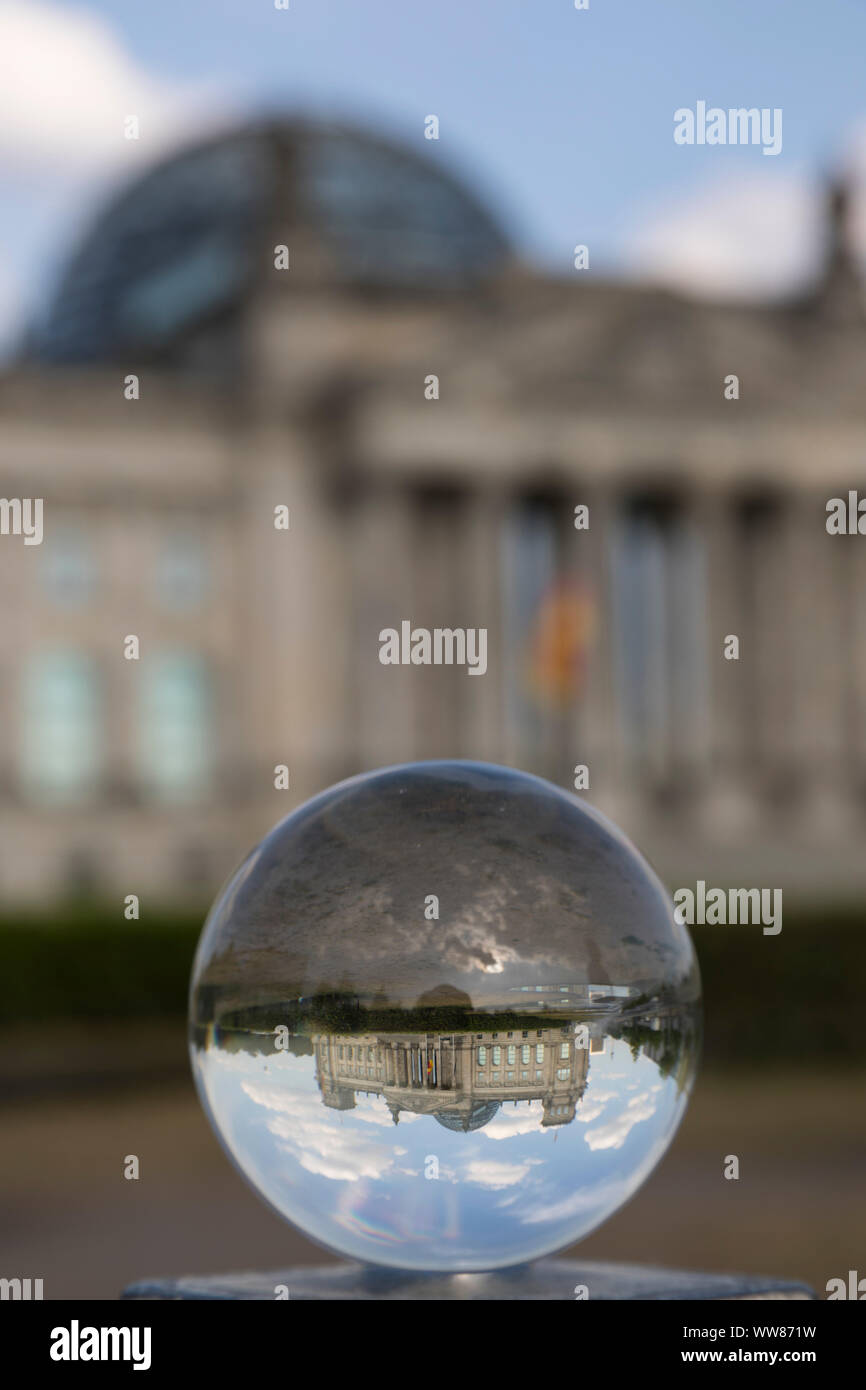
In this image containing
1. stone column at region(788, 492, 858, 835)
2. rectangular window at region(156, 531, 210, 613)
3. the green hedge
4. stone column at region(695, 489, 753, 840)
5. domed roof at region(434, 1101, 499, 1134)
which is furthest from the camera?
rectangular window at region(156, 531, 210, 613)

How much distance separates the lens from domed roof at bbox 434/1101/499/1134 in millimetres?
6871

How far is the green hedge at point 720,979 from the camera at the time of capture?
91.5 feet

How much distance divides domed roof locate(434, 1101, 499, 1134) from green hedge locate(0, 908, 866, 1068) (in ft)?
68.7

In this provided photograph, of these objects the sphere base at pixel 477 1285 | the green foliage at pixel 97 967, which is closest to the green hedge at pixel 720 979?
the green foliage at pixel 97 967

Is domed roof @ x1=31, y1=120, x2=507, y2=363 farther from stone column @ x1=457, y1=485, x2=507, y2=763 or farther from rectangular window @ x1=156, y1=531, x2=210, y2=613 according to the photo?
stone column @ x1=457, y1=485, x2=507, y2=763

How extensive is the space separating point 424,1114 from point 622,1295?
951 mm

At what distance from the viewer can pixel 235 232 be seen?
252ft

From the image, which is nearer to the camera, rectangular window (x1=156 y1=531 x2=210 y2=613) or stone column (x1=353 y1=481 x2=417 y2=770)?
stone column (x1=353 y1=481 x2=417 y2=770)

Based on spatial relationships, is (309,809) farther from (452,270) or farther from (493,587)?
(452,270)

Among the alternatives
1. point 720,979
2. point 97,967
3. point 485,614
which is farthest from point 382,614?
point 720,979

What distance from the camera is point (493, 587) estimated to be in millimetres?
64312

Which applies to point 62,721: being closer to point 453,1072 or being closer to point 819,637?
point 819,637

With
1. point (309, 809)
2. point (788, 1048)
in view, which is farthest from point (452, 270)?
point (309, 809)

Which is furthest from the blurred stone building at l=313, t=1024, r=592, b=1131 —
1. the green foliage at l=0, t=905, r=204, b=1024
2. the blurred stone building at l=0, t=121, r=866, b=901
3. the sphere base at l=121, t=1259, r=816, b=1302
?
the blurred stone building at l=0, t=121, r=866, b=901
